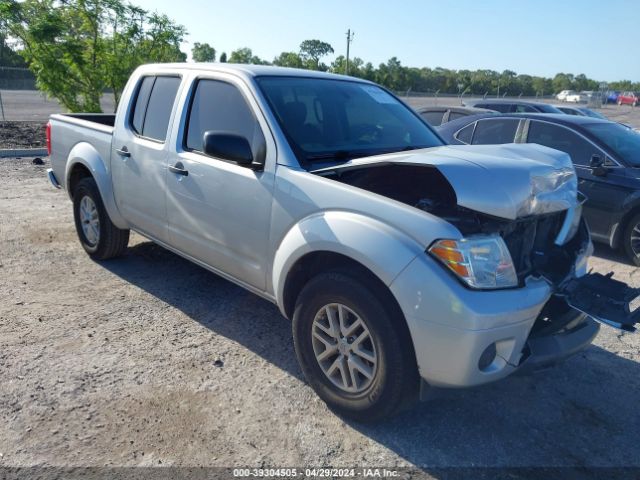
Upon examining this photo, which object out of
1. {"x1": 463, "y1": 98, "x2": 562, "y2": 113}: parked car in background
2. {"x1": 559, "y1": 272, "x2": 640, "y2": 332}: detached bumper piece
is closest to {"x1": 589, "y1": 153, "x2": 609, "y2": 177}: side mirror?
{"x1": 559, "y1": 272, "x2": 640, "y2": 332}: detached bumper piece

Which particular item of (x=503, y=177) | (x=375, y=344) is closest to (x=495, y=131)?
(x=503, y=177)

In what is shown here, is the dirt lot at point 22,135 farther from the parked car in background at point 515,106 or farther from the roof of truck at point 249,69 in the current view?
the parked car in background at point 515,106

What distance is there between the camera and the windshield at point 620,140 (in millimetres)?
6527

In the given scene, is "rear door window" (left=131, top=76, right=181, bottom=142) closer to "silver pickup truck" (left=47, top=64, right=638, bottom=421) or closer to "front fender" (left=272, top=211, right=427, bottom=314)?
"silver pickup truck" (left=47, top=64, right=638, bottom=421)

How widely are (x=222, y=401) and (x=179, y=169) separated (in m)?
1.75

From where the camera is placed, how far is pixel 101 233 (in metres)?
5.34

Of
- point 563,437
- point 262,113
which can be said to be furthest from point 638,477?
point 262,113

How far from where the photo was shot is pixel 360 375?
3.00 metres

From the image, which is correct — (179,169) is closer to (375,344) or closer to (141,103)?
(141,103)

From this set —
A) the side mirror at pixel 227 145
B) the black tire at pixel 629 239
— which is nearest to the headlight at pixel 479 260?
the side mirror at pixel 227 145

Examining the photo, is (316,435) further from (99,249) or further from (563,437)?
(99,249)

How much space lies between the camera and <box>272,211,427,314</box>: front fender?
267 cm

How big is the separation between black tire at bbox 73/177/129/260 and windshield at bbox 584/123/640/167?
572 cm

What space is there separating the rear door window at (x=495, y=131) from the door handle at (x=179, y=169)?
198 inches
